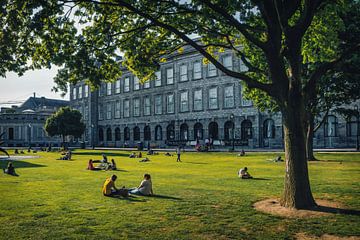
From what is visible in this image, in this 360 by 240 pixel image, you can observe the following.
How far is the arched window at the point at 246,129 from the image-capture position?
52822mm

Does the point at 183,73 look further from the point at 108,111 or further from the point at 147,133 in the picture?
the point at 108,111

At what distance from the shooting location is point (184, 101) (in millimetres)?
60969

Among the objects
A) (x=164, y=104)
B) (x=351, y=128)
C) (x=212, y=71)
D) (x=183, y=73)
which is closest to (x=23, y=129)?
(x=164, y=104)

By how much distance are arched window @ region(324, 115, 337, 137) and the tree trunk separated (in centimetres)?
3753

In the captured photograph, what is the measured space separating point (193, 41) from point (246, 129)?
142 ft

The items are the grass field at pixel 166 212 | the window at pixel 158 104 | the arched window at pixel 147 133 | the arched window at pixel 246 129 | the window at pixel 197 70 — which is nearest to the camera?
the grass field at pixel 166 212

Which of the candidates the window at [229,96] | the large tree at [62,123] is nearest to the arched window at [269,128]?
the window at [229,96]

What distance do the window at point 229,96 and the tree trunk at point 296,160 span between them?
144ft

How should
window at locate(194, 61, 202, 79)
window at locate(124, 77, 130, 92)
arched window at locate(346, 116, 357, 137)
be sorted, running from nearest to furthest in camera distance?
arched window at locate(346, 116, 357, 137)
window at locate(194, 61, 202, 79)
window at locate(124, 77, 130, 92)

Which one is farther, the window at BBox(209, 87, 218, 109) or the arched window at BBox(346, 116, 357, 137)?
the window at BBox(209, 87, 218, 109)

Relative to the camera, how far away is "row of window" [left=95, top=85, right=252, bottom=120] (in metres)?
55.2

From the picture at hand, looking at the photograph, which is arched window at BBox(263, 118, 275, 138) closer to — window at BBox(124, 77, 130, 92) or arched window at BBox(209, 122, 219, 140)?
arched window at BBox(209, 122, 219, 140)

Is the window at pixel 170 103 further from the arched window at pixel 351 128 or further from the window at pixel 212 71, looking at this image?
the arched window at pixel 351 128

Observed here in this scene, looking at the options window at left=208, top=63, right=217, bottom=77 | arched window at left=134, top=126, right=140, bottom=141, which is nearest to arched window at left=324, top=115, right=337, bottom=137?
window at left=208, top=63, right=217, bottom=77
